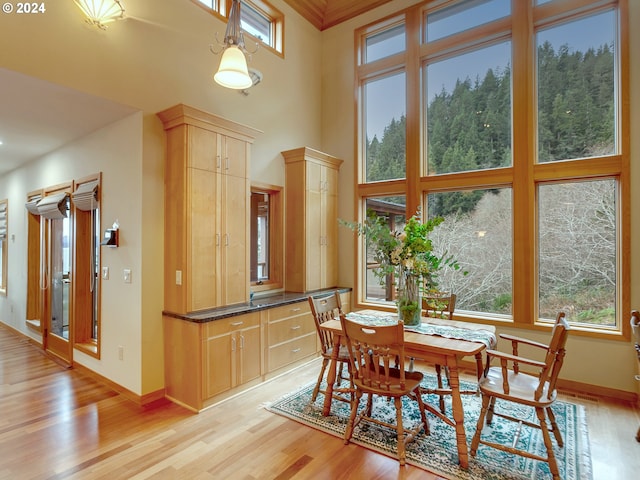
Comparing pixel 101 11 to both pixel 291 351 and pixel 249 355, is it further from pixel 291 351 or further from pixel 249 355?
pixel 291 351

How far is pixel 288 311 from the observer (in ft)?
13.0

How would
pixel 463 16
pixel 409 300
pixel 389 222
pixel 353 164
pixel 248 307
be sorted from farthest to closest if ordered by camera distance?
pixel 353 164, pixel 389 222, pixel 463 16, pixel 248 307, pixel 409 300

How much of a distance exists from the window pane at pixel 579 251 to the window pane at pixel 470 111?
0.74 m

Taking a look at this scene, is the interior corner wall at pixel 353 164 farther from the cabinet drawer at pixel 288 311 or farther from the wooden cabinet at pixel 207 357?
the wooden cabinet at pixel 207 357

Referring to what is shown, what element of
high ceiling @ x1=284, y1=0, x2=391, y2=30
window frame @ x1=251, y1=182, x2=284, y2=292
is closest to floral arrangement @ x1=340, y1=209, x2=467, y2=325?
window frame @ x1=251, y1=182, x2=284, y2=292

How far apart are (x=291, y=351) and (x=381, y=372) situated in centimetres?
155

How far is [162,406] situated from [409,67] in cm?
472

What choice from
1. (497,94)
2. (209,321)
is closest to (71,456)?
(209,321)

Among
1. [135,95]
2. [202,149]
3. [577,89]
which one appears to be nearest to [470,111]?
[577,89]

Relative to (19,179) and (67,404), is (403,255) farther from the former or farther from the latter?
(19,179)

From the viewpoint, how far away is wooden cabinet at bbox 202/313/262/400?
3.11m

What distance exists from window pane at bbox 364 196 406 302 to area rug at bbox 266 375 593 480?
170cm

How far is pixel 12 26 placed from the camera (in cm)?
247

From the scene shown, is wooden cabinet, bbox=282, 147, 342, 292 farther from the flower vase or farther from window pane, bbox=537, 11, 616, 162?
window pane, bbox=537, 11, 616, 162
